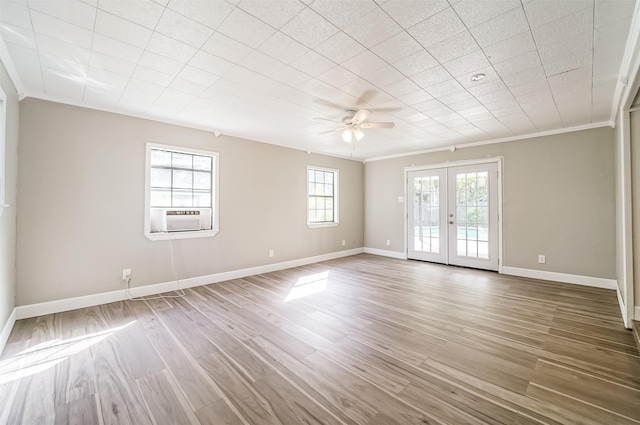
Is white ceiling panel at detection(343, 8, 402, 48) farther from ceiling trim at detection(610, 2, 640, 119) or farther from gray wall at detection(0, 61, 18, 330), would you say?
gray wall at detection(0, 61, 18, 330)

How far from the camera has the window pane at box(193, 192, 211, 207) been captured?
451 cm

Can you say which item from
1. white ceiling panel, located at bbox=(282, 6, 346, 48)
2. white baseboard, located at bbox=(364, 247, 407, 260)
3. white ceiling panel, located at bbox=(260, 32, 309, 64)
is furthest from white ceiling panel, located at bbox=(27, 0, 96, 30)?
white baseboard, located at bbox=(364, 247, 407, 260)

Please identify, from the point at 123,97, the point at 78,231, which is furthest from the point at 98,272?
the point at 123,97

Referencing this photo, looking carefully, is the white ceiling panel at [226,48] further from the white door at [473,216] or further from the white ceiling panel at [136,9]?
the white door at [473,216]

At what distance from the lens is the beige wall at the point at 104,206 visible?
3.12m

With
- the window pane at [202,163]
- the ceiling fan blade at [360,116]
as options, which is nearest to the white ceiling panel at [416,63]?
the ceiling fan blade at [360,116]

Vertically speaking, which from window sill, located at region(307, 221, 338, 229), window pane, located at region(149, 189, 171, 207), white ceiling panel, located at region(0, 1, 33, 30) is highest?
white ceiling panel, located at region(0, 1, 33, 30)

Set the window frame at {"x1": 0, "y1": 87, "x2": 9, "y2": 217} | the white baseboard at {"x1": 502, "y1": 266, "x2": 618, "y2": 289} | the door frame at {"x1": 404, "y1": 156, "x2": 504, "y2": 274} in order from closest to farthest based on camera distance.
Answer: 1. the window frame at {"x1": 0, "y1": 87, "x2": 9, "y2": 217}
2. the white baseboard at {"x1": 502, "y1": 266, "x2": 618, "y2": 289}
3. the door frame at {"x1": 404, "y1": 156, "x2": 504, "y2": 274}

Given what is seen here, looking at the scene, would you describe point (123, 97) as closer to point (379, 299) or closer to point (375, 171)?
point (379, 299)

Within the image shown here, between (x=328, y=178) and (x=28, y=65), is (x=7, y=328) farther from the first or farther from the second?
(x=328, y=178)

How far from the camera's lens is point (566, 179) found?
14.8 ft

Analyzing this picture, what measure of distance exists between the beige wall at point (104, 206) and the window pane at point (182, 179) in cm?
47

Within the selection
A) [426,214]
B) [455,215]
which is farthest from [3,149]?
[455,215]

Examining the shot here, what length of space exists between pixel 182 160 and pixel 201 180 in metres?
0.43
